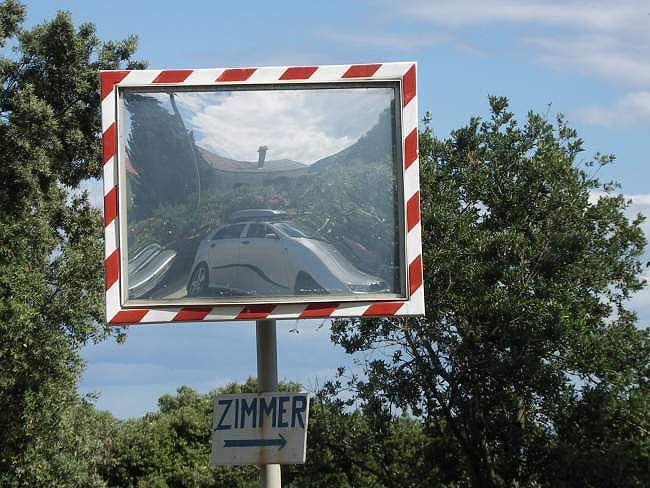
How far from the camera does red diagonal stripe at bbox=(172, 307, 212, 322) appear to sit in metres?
5.65

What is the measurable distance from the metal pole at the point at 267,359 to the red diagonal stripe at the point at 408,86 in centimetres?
155

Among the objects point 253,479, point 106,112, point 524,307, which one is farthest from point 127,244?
point 253,479

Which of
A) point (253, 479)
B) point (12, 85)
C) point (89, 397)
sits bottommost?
point (253, 479)

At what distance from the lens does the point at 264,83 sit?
18.7 ft

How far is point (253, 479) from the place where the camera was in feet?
90.1

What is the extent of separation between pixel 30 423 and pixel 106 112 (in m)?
11.2

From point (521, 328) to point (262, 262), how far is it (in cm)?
876

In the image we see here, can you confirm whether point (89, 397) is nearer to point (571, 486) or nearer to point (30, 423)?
point (30, 423)

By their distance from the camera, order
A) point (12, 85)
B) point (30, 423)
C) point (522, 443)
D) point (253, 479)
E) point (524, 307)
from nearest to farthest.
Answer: point (524, 307)
point (522, 443)
point (30, 423)
point (12, 85)
point (253, 479)

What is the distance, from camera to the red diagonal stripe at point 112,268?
5645mm

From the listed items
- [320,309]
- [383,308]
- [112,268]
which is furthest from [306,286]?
[112,268]

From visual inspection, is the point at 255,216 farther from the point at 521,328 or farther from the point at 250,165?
the point at 521,328

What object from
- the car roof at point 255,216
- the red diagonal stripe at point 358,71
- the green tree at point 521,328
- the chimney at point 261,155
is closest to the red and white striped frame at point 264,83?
the red diagonal stripe at point 358,71

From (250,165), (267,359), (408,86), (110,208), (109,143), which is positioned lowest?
(267,359)
